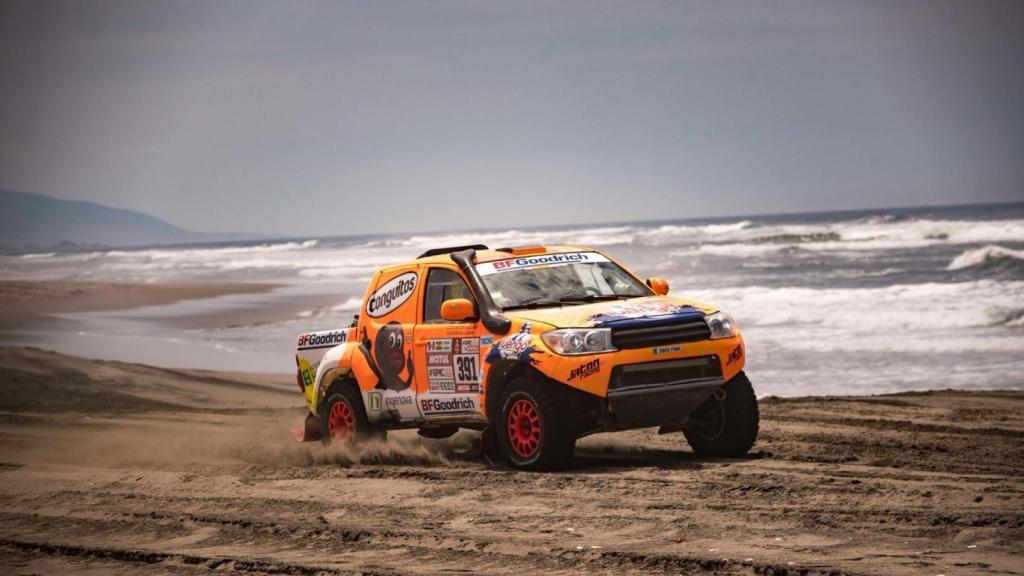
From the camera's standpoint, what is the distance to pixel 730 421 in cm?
970

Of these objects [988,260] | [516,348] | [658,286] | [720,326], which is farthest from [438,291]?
[988,260]

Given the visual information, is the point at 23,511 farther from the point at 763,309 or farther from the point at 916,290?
the point at 916,290

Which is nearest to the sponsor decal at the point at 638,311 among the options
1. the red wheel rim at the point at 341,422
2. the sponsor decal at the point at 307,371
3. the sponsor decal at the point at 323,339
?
the red wheel rim at the point at 341,422

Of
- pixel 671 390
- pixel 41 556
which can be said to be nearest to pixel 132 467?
pixel 41 556

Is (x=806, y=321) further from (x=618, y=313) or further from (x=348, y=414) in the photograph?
(x=618, y=313)

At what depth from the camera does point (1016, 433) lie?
11141 millimetres

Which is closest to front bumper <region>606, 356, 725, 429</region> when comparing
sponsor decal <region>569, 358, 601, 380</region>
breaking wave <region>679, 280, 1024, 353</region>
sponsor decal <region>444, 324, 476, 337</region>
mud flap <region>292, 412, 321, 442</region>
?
sponsor decal <region>569, 358, 601, 380</region>

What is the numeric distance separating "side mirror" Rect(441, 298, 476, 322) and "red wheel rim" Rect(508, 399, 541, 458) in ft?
2.51

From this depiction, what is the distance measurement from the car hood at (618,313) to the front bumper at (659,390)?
0.31m

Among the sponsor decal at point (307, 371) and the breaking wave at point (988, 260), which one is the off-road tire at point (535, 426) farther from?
the breaking wave at point (988, 260)

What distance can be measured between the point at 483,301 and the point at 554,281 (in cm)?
62

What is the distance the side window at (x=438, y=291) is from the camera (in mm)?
10297

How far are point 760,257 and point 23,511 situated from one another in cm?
4989

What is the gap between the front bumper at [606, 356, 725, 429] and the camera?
29.6ft
